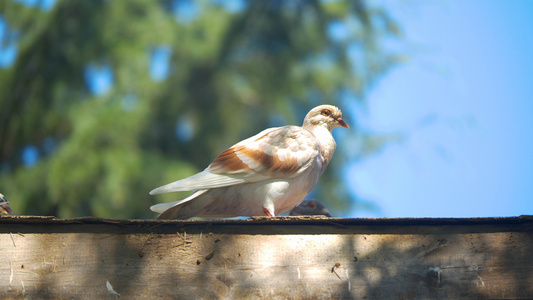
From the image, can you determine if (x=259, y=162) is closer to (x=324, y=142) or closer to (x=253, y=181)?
(x=253, y=181)

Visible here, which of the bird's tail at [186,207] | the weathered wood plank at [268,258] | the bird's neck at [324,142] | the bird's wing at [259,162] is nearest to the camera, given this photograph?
the weathered wood plank at [268,258]

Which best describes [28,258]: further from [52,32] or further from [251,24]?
[251,24]

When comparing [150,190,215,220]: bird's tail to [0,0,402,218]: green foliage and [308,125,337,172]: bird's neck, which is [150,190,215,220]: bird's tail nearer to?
[308,125,337,172]: bird's neck

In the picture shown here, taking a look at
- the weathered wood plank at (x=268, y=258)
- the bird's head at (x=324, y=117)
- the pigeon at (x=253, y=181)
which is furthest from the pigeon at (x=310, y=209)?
the weathered wood plank at (x=268, y=258)

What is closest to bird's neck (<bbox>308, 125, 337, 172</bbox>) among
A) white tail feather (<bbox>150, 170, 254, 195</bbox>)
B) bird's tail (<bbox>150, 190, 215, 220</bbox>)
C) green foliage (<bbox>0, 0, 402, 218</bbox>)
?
white tail feather (<bbox>150, 170, 254, 195</bbox>)

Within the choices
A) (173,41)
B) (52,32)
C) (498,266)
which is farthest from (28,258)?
(173,41)

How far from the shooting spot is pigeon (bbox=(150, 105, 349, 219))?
3873 millimetres

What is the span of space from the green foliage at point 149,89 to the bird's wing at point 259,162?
632 cm

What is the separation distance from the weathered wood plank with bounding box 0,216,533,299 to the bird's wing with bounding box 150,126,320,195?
0.76 metres

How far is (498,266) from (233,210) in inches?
72.5

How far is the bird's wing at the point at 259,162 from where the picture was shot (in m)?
3.87

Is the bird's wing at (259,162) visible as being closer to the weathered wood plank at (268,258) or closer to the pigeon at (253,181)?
the pigeon at (253,181)

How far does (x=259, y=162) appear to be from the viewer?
4.07 meters

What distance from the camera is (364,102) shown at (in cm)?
1297
